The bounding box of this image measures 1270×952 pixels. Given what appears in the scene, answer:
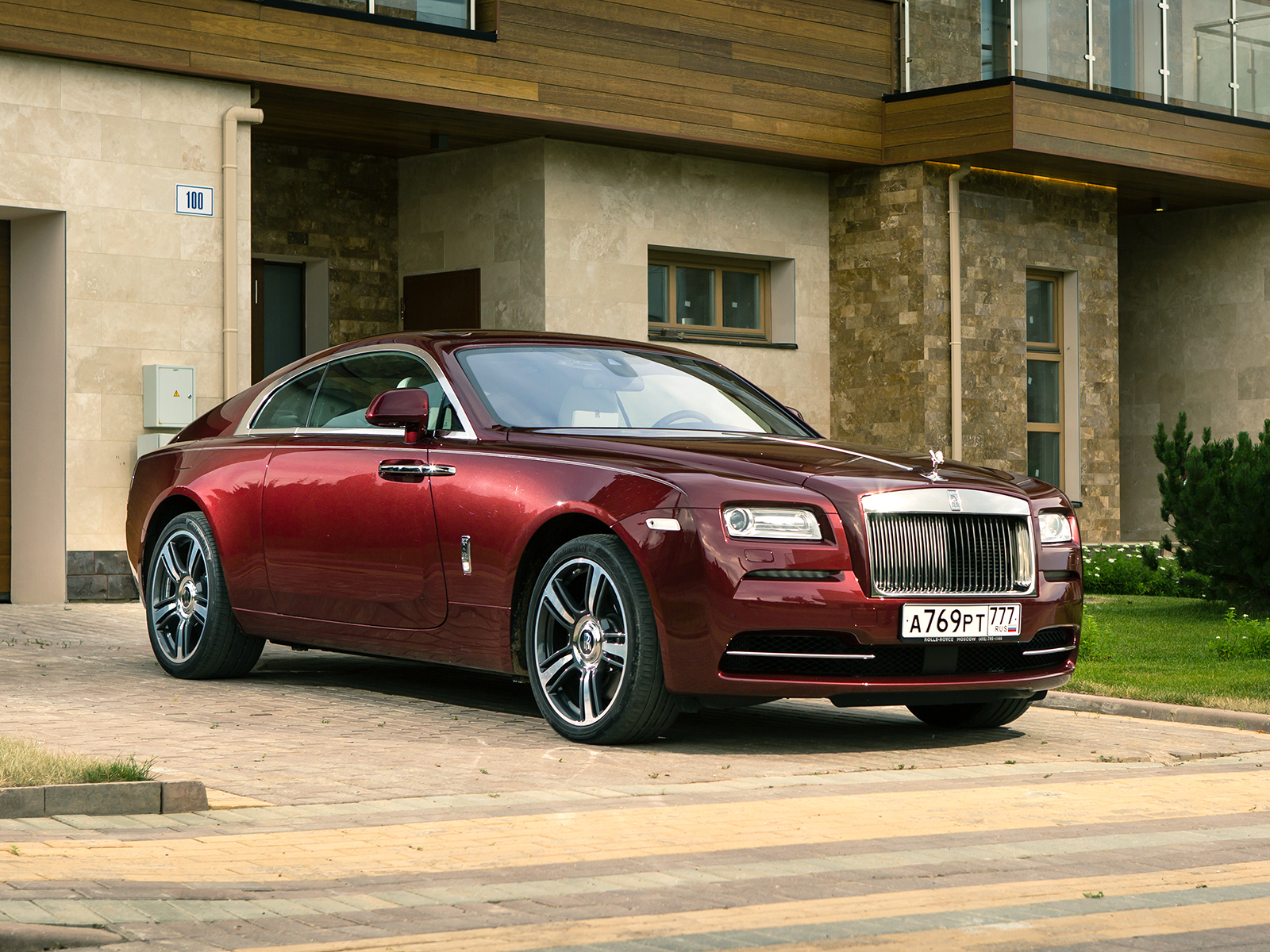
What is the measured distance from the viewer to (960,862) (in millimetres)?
5113

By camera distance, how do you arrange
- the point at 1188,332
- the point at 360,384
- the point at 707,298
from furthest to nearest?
the point at 1188,332
the point at 707,298
the point at 360,384

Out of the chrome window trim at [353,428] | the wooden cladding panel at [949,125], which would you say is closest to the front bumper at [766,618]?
the chrome window trim at [353,428]

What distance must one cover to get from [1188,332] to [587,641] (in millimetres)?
18138

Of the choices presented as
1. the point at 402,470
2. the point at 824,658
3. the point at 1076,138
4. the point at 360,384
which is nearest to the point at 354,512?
the point at 402,470

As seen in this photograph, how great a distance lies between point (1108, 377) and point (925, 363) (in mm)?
3442

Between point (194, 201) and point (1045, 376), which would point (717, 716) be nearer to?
point (194, 201)

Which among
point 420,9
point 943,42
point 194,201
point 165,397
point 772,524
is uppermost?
point 943,42

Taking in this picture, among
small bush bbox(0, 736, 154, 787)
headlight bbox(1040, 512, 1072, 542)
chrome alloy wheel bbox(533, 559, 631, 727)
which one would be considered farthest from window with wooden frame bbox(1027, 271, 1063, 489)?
small bush bbox(0, 736, 154, 787)

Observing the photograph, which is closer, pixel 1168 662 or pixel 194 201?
pixel 1168 662

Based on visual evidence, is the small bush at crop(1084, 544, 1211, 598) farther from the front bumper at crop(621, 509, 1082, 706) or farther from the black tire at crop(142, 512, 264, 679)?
the black tire at crop(142, 512, 264, 679)

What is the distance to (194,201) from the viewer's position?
14.6m

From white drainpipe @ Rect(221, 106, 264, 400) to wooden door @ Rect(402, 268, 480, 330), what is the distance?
3.70m

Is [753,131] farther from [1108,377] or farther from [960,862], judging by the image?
[960,862]

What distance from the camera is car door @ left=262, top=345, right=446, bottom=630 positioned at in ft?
25.3
